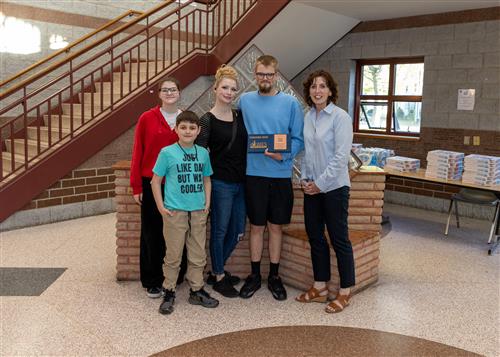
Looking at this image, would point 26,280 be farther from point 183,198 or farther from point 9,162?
point 9,162

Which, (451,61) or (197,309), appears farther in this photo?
(451,61)

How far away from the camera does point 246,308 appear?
306 cm

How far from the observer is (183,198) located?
2855 mm

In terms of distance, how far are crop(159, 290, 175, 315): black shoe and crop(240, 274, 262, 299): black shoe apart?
49 cm

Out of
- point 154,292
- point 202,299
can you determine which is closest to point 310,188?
point 202,299

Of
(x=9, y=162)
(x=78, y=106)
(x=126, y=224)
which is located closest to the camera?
(x=126, y=224)

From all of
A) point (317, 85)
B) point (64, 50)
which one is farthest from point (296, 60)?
point (317, 85)

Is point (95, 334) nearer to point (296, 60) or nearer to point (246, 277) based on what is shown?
point (246, 277)

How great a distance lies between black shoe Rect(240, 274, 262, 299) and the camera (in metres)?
3.21

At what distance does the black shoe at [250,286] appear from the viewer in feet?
10.5

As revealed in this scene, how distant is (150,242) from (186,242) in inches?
10.6

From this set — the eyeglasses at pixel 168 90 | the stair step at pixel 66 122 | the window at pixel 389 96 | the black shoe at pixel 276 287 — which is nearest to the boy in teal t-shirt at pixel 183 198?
the eyeglasses at pixel 168 90

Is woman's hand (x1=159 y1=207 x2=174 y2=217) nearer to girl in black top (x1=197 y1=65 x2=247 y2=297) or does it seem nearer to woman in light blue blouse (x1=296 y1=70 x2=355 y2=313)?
girl in black top (x1=197 y1=65 x2=247 y2=297)

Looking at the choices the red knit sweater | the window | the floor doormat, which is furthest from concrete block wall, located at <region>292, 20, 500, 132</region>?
the floor doormat
